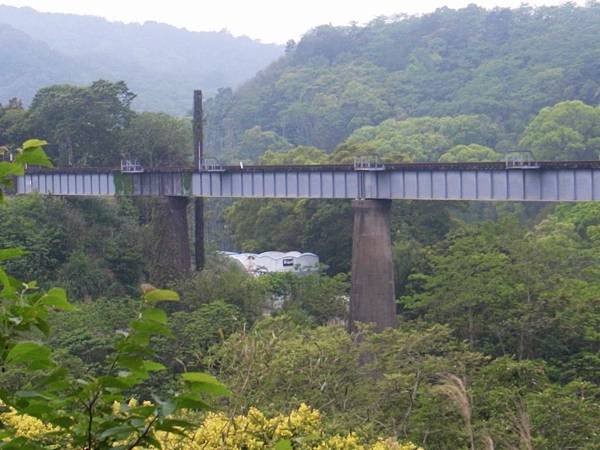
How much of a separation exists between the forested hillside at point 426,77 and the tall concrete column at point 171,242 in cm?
7319

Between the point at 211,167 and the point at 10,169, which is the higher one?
the point at 211,167

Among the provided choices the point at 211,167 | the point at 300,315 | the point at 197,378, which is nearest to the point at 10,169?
the point at 197,378

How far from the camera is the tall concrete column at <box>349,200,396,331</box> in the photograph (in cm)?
4288

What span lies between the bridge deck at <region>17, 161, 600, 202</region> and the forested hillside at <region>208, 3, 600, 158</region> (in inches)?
2907

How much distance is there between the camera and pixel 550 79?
144 m

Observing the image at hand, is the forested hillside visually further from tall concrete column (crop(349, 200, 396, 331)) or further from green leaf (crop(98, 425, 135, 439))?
green leaf (crop(98, 425, 135, 439))

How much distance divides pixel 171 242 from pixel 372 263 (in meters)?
13.1

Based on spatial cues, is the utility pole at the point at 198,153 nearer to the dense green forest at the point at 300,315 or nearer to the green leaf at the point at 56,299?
the dense green forest at the point at 300,315

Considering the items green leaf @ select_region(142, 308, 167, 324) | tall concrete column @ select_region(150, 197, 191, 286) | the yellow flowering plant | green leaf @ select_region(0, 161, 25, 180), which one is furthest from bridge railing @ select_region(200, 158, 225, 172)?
green leaf @ select_region(142, 308, 167, 324)

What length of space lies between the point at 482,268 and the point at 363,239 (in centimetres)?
473

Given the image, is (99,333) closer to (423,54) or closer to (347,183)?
(347,183)

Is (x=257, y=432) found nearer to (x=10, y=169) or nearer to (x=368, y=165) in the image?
(x=10, y=169)

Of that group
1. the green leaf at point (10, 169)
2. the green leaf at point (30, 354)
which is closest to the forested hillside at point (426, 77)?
the green leaf at point (10, 169)

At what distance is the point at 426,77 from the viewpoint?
16425 centimetres
